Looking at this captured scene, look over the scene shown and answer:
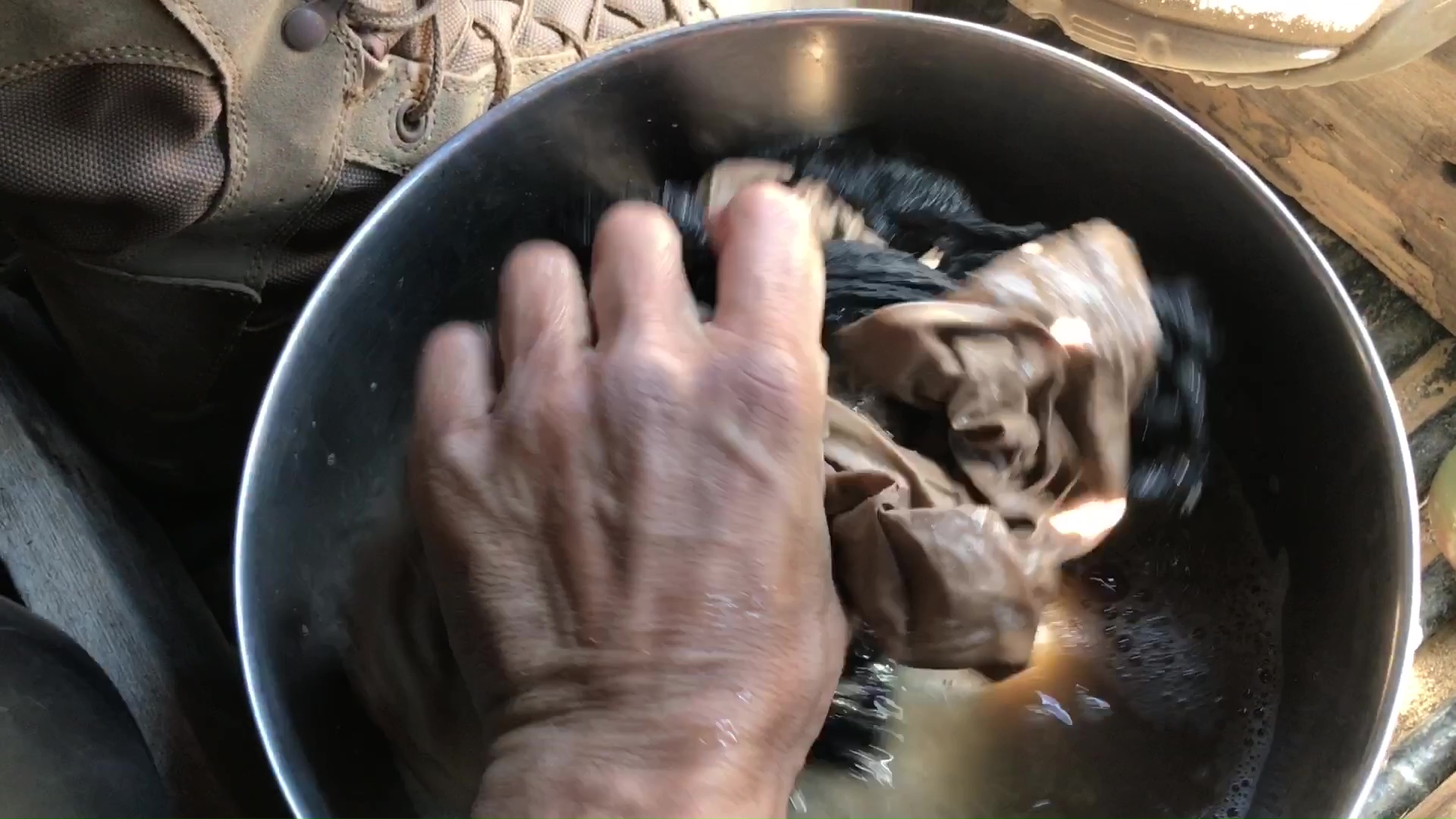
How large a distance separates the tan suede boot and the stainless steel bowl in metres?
0.06

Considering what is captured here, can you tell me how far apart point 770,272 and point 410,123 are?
26cm

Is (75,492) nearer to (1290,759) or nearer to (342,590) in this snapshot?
(342,590)

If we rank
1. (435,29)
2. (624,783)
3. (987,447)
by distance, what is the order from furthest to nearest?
(435,29) < (987,447) < (624,783)

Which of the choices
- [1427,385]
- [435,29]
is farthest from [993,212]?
[1427,385]

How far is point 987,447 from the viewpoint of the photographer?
0.49 metres

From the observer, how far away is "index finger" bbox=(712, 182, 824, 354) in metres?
0.45

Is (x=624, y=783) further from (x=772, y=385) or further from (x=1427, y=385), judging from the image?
(x=1427, y=385)

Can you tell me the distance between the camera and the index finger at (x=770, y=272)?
0.45 meters

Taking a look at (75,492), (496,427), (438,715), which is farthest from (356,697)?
(75,492)

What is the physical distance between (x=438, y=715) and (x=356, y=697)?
0.05 meters

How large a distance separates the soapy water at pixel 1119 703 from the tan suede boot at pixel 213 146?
39cm

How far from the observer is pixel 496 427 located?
457 mm

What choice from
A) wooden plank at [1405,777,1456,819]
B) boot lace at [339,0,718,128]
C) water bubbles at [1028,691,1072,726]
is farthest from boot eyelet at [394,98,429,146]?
wooden plank at [1405,777,1456,819]

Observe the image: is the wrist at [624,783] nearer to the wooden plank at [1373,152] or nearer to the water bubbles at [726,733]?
the water bubbles at [726,733]
